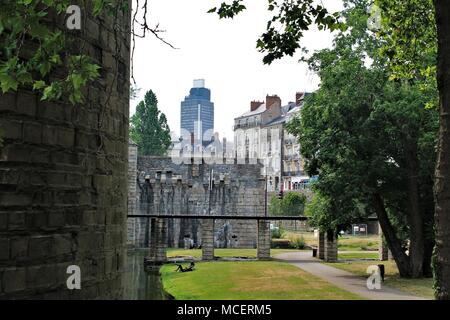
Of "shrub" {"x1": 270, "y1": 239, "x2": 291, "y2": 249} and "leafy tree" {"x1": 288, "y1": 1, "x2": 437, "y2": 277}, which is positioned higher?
"leafy tree" {"x1": 288, "y1": 1, "x2": 437, "y2": 277}

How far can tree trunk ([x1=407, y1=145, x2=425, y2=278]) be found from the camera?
22.5 m

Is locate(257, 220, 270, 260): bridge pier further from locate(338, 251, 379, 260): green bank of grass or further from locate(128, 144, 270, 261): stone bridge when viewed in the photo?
locate(128, 144, 270, 261): stone bridge

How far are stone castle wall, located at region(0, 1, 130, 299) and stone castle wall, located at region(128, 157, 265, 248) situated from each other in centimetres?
3702

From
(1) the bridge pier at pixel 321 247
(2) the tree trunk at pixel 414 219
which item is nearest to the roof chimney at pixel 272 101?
(1) the bridge pier at pixel 321 247

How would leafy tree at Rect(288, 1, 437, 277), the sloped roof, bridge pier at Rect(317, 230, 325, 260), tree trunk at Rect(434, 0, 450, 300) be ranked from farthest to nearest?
the sloped roof, bridge pier at Rect(317, 230, 325, 260), leafy tree at Rect(288, 1, 437, 277), tree trunk at Rect(434, 0, 450, 300)

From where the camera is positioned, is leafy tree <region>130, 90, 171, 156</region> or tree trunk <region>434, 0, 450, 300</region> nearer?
tree trunk <region>434, 0, 450, 300</region>

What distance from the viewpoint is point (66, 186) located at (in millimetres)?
6660

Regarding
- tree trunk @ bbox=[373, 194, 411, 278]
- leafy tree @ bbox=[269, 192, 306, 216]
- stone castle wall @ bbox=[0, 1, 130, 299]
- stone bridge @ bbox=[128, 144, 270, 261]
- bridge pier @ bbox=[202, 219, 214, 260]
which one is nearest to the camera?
stone castle wall @ bbox=[0, 1, 130, 299]

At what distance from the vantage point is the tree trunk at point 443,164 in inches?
272

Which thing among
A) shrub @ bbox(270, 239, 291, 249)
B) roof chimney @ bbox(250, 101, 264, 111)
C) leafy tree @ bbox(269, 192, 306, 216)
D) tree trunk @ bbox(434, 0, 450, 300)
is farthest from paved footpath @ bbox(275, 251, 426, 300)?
roof chimney @ bbox(250, 101, 264, 111)

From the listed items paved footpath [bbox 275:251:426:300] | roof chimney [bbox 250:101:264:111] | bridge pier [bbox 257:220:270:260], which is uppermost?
roof chimney [bbox 250:101:264:111]

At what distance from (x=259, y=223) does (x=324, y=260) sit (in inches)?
186

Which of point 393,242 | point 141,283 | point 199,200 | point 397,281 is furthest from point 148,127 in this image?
point 397,281

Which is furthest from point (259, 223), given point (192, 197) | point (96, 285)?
point (96, 285)
